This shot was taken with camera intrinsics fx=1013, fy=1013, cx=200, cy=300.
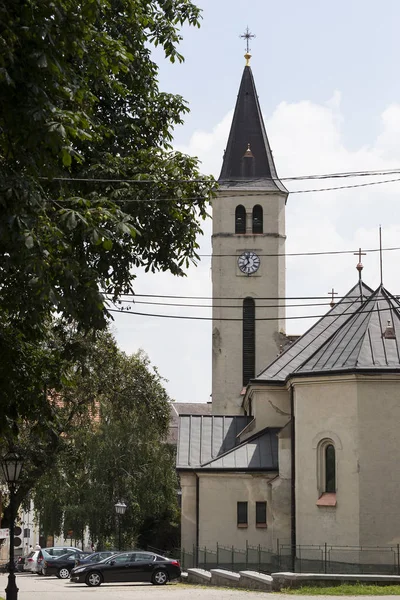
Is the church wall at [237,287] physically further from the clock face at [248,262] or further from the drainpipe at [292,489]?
the drainpipe at [292,489]

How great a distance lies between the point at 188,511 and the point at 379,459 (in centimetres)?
975

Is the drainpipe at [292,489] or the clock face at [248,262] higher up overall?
the clock face at [248,262]

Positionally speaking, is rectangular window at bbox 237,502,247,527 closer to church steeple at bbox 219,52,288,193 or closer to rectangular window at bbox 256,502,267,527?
rectangular window at bbox 256,502,267,527

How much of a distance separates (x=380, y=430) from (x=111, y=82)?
21239 mm

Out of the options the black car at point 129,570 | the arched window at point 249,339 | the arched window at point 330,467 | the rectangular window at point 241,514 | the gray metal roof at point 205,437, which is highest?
the arched window at point 249,339

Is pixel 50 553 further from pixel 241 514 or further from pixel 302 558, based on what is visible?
pixel 302 558

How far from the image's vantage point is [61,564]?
43.7 m

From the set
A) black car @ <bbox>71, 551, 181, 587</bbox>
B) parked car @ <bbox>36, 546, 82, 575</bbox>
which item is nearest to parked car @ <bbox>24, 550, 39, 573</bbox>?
parked car @ <bbox>36, 546, 82, 575</bbox>

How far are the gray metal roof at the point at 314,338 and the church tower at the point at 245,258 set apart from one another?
5255 mm

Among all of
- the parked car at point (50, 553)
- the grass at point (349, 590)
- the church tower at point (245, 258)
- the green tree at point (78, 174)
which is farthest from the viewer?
the church tower at point (245, 258)

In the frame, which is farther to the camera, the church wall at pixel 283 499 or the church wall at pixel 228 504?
the church wall at pixel 228 504

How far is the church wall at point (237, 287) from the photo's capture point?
5097 cm

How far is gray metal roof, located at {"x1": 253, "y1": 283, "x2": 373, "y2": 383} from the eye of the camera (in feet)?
141

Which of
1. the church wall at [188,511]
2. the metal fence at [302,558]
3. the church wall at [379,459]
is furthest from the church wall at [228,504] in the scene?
the church wall at [379,459]
